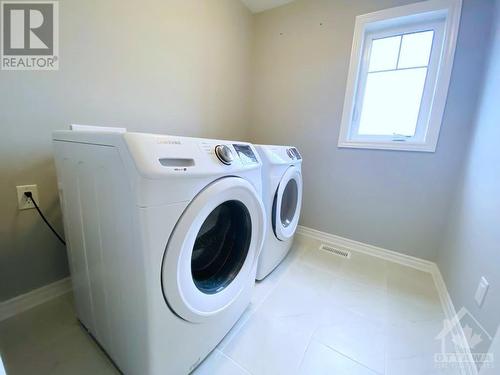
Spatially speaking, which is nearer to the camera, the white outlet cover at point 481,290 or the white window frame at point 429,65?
the white outlet cover at point 481,290

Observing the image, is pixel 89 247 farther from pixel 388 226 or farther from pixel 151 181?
pixel 388 226

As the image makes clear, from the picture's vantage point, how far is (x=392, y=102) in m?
1.70

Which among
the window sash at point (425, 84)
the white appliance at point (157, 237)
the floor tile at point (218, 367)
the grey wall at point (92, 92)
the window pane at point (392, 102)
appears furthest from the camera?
the window pane at point (392, 102)

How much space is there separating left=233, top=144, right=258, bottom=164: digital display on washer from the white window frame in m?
1.22

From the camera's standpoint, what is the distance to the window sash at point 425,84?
1.49 m

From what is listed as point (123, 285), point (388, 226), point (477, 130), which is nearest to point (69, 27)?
point (123, 285)

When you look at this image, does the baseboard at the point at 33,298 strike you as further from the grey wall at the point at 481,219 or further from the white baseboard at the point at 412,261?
the grey wall at the point at 481,219

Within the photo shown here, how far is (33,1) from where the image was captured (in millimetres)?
940

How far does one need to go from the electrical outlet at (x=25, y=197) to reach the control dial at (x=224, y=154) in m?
0.97

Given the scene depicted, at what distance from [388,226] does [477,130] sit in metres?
0.84

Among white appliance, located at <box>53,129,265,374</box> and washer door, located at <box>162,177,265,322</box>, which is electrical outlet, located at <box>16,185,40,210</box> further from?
washer door, located at <box>162,177,265,322</box>

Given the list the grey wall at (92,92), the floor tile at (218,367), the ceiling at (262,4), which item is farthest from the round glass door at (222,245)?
the ceiling at (262,4)

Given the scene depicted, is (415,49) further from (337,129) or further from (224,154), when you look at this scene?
(224,154)

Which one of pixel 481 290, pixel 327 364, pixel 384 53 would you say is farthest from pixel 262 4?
pixel 327 364
